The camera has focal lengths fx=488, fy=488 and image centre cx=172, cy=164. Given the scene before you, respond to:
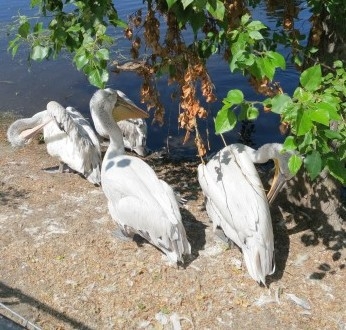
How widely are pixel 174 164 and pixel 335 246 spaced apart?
9.33ft

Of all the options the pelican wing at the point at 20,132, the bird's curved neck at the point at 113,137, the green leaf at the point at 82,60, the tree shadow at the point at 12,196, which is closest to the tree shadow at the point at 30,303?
the tree shadow at the point at 12,196

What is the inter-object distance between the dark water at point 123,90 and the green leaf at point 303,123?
555 cm

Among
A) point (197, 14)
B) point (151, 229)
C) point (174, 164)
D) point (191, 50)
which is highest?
point (197, 14)

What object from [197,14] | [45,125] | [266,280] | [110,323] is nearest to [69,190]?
[45,125]

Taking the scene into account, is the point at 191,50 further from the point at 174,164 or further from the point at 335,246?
the point at 174,164

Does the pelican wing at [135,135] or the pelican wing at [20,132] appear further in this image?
the pelican wing at [135,135]

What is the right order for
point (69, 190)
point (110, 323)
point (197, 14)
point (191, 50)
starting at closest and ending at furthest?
point (197, 14) < point (191, 50) < point (110, 323) < point (69, 190)

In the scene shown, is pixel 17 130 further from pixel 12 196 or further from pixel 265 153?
pixel 265 153

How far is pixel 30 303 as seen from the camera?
4.18m

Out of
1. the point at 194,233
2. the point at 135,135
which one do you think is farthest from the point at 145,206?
the point at 135,135

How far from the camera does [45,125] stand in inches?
264

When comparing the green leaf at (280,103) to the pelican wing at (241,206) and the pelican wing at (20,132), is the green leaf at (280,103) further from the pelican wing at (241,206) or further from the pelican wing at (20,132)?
the pelican wing at (20,132)

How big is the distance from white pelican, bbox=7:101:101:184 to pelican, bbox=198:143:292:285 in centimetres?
179

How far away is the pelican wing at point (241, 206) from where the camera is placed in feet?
14.1
